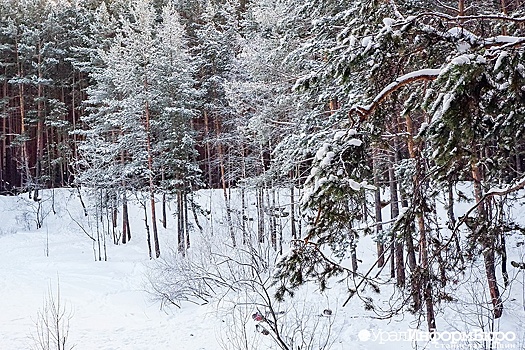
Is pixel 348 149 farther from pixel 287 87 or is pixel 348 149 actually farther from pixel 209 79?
pixel 209 79

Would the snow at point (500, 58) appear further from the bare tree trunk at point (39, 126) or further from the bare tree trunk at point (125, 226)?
the bare tree trunk at point (39, 126)

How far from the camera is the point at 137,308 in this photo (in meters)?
10.8

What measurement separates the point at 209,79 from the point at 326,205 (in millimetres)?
15270

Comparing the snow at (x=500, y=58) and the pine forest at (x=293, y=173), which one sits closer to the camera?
the snow at (x=500, y=58)

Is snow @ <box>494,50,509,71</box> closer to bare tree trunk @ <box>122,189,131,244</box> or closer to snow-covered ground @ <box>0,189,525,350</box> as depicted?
snow-covered ground @ <box>0,189,525,350</box>

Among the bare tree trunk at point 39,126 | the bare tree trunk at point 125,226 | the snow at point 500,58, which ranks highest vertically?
the bare tree trunk at point 39,126

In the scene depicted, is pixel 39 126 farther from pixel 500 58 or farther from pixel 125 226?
pixel 500 58

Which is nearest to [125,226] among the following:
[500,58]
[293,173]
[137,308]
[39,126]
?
[39,126]

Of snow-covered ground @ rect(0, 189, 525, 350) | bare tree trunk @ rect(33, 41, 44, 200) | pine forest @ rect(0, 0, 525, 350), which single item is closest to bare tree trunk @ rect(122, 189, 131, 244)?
pine forest @ rect(0, 0, 525, 350)

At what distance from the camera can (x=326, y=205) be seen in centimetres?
312

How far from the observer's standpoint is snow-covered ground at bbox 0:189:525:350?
7.31 metres

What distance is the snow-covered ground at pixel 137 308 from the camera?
7312 millimetres

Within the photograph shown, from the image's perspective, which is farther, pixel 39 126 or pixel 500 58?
pixel 39 126

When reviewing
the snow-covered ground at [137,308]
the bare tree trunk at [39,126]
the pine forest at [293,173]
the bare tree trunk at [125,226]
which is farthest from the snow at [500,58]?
the bare tree trunk at [39,126]
